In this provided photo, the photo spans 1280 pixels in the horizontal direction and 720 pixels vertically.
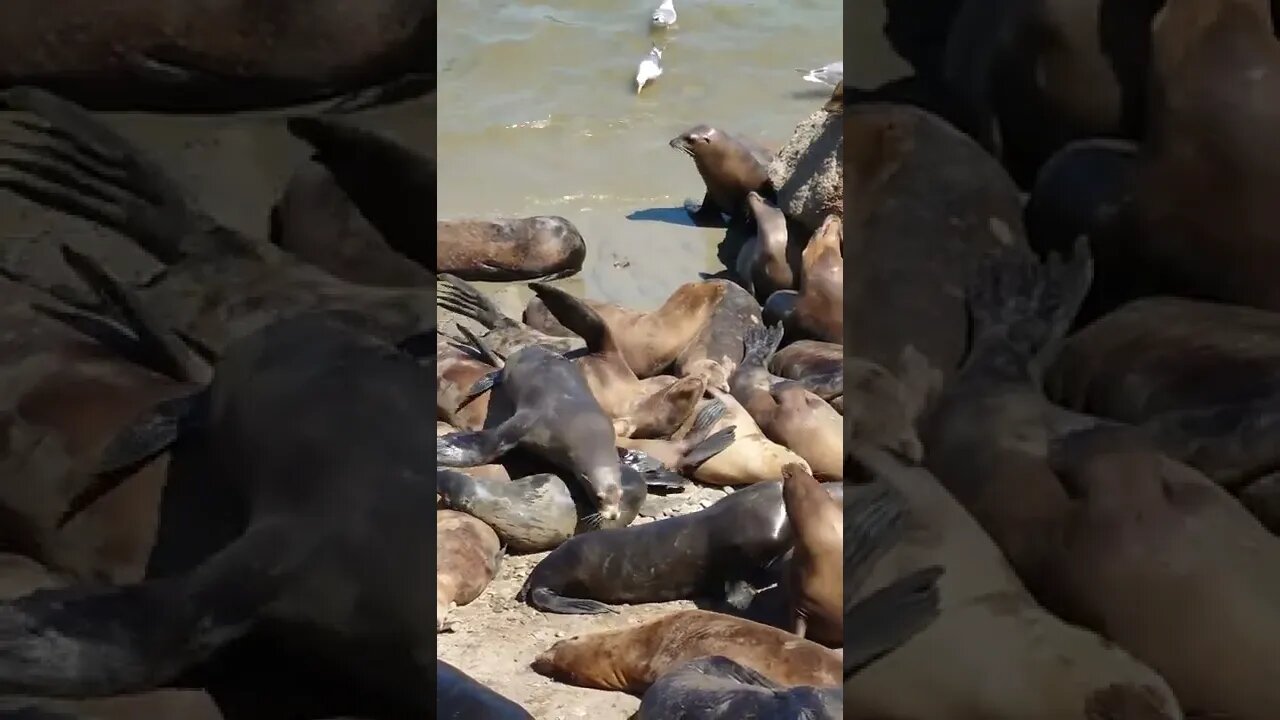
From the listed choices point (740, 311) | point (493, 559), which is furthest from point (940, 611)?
point (740, 311)

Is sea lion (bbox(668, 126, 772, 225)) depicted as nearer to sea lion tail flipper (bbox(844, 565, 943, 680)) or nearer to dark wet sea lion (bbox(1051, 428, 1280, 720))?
sea lion tail flipper (bbox(844, 565, 943, 680))

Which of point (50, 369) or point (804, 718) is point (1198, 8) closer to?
point (50, 369)

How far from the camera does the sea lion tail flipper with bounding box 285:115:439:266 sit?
150cm

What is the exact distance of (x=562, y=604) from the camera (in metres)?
3.80

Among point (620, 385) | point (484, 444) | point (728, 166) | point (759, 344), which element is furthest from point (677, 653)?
point (728, 166)

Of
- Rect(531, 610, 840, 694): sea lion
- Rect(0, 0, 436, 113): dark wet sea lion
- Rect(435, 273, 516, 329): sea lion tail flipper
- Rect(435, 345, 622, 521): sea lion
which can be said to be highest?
Rect(0, 0, 436, 113): dark wet sea lion

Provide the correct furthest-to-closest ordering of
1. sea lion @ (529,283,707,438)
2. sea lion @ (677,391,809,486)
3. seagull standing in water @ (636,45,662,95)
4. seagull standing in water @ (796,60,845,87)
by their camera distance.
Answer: seagull standing in water @ (636,45,662,95)
seagull standing in water @ (796,60,845,87)
sea lion @ (529,283,707,438)
sea lion @ (677,391,809,486)

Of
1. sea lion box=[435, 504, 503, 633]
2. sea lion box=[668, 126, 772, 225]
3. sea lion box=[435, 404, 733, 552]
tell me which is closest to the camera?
sea lion box=[435, 504, 503, 633]

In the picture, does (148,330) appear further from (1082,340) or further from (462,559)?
(462,559)

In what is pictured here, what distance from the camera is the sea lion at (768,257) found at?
6328 millimetres

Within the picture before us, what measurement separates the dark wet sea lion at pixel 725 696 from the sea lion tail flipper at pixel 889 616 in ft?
3.56

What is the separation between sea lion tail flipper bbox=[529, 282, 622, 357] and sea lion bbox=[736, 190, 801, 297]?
3.71 ft

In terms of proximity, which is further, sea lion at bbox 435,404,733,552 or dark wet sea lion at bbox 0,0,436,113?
sea lion at bbox 435,404,733,552

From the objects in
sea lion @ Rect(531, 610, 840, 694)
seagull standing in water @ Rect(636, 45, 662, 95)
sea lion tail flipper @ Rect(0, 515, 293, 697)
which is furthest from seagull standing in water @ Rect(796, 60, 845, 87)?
sea lion tail flipper @ Rect(0, 515, 293, 697)
